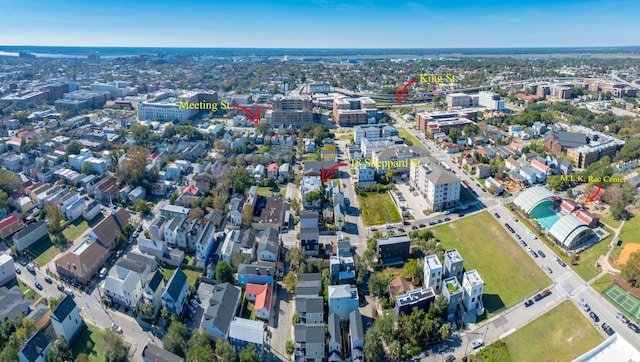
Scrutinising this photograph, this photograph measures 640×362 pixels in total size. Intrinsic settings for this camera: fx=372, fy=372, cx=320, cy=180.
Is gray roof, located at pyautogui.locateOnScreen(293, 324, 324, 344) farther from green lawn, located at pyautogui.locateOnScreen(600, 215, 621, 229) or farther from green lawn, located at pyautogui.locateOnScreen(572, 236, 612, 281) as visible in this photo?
green lawn, located at pyautogui.locateOnScreen(600, 215, 621, 229)

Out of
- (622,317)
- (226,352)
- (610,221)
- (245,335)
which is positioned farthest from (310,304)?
(610,221)

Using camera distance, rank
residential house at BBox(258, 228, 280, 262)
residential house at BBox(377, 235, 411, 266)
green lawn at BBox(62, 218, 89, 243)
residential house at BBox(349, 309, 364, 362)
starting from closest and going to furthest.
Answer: residential house at BBox(349, 309, 364, 362), residential house at BBox(258, 228, 280, 262), residential house at BBox(377, 235, 411, 266), green lawn at BBox(62, 218, 89, 243)

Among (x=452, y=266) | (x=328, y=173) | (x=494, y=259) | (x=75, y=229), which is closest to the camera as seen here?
(x=452, y=266)

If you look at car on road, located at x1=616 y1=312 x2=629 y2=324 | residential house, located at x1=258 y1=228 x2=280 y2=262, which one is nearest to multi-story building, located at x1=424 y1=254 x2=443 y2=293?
car on road, located at x1=616 y1=312 x2=629 y2=324

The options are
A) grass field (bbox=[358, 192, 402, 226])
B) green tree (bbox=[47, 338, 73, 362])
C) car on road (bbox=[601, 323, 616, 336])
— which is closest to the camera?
green tree (bbox=[47, 338, 73, 362])

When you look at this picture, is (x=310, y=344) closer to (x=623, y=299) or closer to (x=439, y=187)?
(x=623, y=299)

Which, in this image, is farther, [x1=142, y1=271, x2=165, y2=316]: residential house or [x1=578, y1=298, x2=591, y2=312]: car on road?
[x1=578, y1=298, x2=591, y2=312]: car on road
